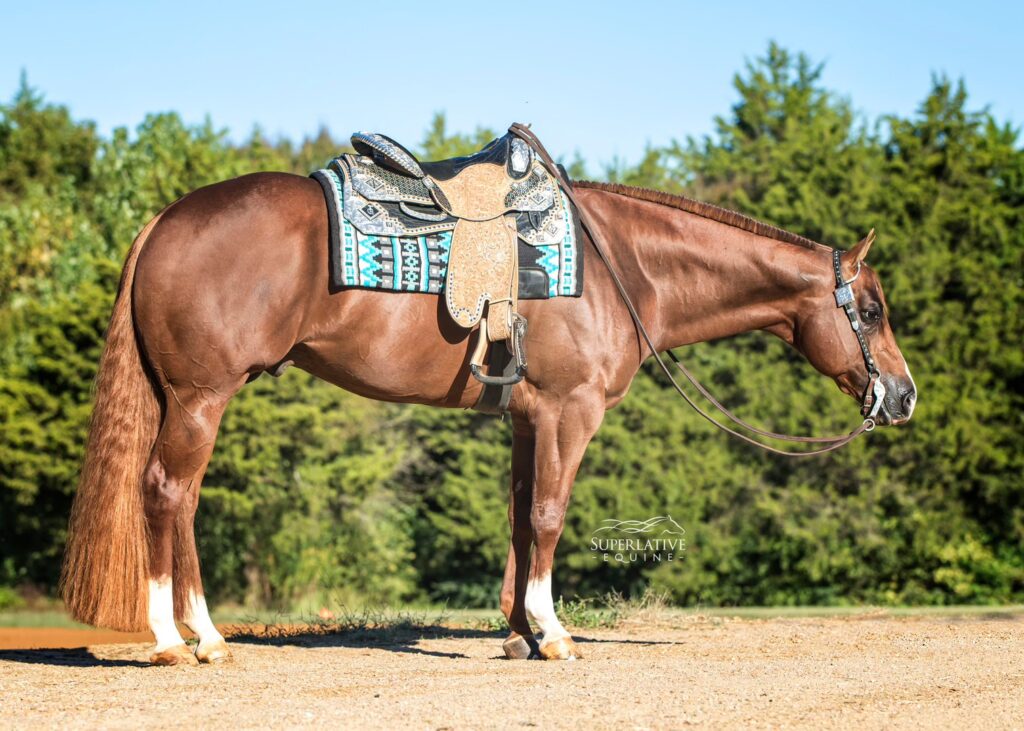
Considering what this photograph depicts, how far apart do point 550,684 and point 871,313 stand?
3.24 m

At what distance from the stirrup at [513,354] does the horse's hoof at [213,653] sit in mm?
1950

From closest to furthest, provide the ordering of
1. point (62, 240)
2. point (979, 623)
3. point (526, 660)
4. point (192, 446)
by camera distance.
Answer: point (192, 446) < point (526, 660) < point (979, 623) < point (62, 240)

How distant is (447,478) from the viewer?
21.0m

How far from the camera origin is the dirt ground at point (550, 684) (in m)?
4.38

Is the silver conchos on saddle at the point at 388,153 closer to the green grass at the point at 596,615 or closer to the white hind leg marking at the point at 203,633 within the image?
the white hind leg marking at the point at 203,633

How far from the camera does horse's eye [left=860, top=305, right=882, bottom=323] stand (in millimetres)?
6910

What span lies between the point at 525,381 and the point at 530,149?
1.36 metres

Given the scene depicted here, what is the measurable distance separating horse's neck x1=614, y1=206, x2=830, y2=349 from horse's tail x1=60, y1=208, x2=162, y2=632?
9.39ft

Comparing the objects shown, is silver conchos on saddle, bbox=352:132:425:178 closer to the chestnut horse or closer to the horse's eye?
the chestnut horse

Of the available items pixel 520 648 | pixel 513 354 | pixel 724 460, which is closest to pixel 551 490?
pixel 513 354

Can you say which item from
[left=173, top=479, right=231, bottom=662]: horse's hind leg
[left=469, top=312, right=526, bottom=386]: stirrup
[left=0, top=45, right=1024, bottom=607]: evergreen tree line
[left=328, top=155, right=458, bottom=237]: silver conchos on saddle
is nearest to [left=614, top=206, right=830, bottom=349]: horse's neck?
[left=469, top=312, right=526, bottom=386]: stirrup

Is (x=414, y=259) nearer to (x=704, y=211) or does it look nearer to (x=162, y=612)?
(x=704, y=211)

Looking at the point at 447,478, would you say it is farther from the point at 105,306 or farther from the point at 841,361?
the point at 841,361

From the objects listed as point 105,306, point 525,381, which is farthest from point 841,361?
point 105,306
